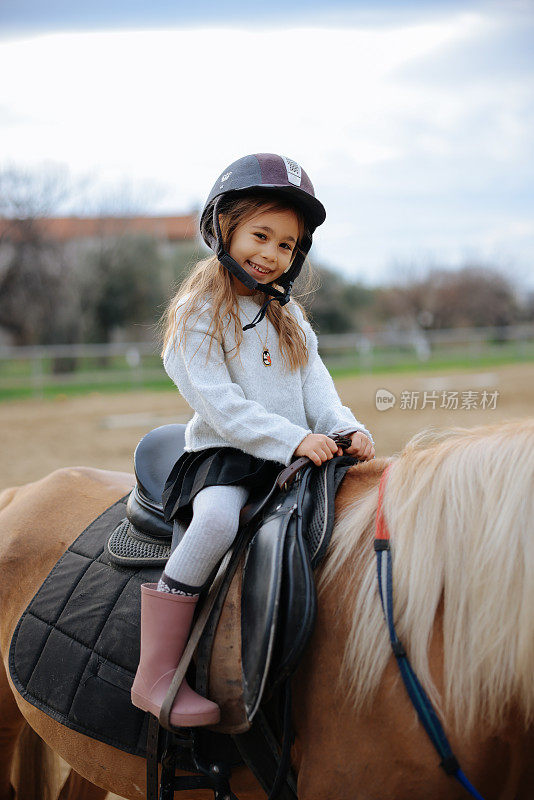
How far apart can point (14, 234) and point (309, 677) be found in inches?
920

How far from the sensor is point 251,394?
5.94 ft

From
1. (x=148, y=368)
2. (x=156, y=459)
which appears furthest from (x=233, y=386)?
(x=148, y=368)

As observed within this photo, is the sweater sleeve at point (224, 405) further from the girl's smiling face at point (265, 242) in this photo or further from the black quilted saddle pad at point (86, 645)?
the black quilted saddle pad at point (86, 645)

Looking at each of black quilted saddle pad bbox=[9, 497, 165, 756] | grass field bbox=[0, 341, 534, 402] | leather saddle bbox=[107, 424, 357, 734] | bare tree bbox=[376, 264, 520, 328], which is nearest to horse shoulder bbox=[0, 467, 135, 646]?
black quilted saddle pad bbox=[9, 497, 165, 756]

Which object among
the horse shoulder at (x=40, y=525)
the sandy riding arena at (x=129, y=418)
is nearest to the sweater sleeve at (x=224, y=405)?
the horse shoulder at (x=40, y=525)

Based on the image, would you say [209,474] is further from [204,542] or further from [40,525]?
[40,525]

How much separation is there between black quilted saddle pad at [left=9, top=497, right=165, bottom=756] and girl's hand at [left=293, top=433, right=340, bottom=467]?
58cm

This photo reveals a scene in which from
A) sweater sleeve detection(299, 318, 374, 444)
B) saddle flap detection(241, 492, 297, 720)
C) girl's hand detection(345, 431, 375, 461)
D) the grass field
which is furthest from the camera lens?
the grass field

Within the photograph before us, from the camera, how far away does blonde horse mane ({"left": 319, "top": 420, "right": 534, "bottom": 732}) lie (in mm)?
1264

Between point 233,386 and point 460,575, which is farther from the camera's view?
point 233,386

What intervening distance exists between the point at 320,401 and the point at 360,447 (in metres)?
0.26

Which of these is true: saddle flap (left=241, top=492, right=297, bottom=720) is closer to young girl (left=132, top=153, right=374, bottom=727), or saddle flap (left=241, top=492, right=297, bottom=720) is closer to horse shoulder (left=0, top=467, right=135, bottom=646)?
young girl (left=132, top=153, right=374, bottom=727)

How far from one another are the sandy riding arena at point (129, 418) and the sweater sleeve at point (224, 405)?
424cm

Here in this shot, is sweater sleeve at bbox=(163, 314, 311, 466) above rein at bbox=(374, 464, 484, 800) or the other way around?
above
